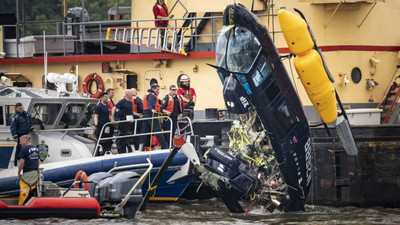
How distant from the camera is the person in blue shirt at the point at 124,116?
23158 millimetres

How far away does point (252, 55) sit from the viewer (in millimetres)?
20844

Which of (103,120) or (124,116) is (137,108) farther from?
(103,120)

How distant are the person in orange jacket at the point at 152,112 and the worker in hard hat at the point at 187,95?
2.17 feet

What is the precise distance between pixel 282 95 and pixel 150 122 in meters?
3.53

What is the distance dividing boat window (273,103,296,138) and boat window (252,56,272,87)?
667 millimetres

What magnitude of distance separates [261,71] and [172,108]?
3029mm

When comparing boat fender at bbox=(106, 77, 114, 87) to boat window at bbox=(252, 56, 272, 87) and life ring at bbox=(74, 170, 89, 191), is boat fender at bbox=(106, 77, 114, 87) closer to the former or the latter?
life ring at bbox=(74, 170, 89, 191)

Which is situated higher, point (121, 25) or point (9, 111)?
point (121, 25)

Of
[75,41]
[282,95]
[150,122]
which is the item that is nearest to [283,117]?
[282,95]

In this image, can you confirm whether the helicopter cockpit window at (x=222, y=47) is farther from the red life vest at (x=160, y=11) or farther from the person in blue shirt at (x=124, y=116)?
the red life vest at (x=160, y=11)

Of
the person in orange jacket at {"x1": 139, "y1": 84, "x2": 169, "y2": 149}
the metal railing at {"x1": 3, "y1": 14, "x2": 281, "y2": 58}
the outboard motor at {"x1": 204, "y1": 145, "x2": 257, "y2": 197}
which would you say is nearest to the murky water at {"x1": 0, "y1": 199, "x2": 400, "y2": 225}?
the outboard motor at {"x1": 204, "y1": 145, "x2": 257, "y2": 197}

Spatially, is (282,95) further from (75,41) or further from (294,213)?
(75,41)

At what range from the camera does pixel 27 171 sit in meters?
19.9

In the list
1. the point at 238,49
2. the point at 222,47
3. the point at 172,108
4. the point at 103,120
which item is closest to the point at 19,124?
the point at 103,120
